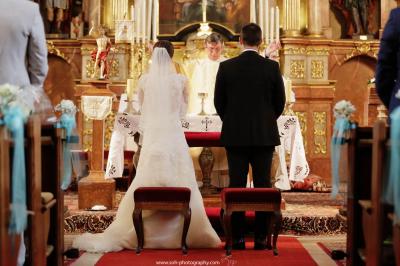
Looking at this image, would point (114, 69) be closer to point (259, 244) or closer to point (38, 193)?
point (259, 244)

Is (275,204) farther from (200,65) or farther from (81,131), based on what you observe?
(81,131)

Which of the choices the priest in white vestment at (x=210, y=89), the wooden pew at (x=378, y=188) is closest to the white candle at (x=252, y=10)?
the priest in white vestment at (x=210, y=89)

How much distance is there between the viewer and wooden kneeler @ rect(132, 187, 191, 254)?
23.7ft

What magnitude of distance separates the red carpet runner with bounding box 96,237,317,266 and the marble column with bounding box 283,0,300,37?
665 cm

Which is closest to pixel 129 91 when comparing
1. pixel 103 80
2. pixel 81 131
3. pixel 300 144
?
pixel 103 80

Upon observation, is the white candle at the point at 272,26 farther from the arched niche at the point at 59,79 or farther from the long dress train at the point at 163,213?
the arched niche at the point at 59,79

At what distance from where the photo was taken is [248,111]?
7.19 m

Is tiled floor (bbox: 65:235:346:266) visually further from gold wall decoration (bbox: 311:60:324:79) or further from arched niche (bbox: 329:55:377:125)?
arched niche (bbox: 329:55:377:125)

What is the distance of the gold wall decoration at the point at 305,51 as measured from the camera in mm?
13570

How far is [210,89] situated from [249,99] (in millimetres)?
3351

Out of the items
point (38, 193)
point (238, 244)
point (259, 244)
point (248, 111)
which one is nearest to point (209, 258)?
point (238, 244)

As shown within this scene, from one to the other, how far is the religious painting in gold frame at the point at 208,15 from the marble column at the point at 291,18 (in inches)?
25.6

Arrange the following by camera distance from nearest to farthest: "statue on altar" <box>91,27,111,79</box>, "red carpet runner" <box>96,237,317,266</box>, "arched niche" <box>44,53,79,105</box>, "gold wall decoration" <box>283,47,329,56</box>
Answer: "red carpet runner" <box>96,237,317,266</box> → "statue on altar" <box>91,27,111,79</box> → "gold wall decoration" <box>283,47,329,56</box> → "arched niche" <box>44,53,79,105</box>

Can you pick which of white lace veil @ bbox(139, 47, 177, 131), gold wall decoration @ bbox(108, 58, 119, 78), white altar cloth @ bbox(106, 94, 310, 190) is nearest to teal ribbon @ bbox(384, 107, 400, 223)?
white lace veil @ bbox(139, 47, 177, 131)
